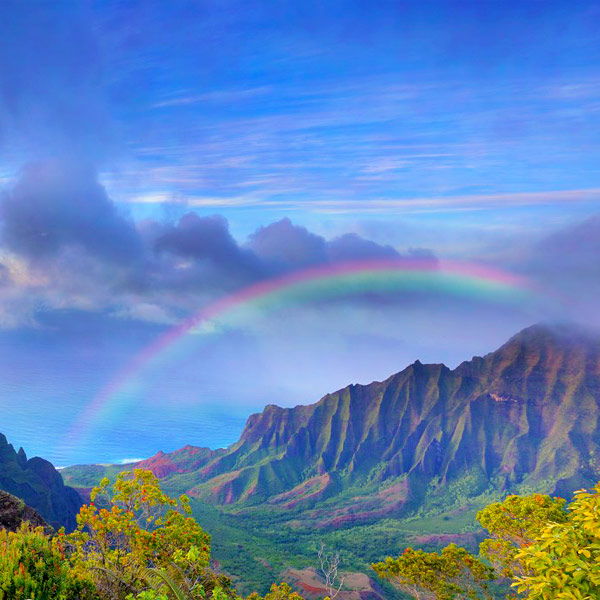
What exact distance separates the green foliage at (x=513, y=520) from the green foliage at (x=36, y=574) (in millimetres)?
37282

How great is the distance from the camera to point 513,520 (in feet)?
135

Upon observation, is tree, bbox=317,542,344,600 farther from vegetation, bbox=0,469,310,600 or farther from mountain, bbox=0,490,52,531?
mountain, bbox=0,490,52,531

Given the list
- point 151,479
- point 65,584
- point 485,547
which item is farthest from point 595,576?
point 485,547

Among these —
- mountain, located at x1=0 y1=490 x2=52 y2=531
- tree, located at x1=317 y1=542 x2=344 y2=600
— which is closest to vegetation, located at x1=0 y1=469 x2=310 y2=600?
mountain, located at x1=0 y1=490 x2=52 y2=531

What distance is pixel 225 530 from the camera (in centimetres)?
17738

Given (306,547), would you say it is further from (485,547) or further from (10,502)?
(10,502)

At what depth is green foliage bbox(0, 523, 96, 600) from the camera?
13.0m

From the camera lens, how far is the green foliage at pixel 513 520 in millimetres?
39562

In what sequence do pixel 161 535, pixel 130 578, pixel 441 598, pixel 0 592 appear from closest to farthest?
pixel 0 592, pixel 130 578, pixel 161 535, pixel 441 598

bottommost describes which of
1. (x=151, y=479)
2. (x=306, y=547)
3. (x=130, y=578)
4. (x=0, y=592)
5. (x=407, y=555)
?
(x=306, y=547)

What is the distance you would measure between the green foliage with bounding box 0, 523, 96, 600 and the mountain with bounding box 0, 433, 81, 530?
13450cm

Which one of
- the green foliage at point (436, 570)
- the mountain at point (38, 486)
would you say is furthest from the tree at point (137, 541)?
the mountain at point (38, 486)

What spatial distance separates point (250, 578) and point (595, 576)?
441ft

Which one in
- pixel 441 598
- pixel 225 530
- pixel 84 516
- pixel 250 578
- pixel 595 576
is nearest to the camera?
pixel 595 576
